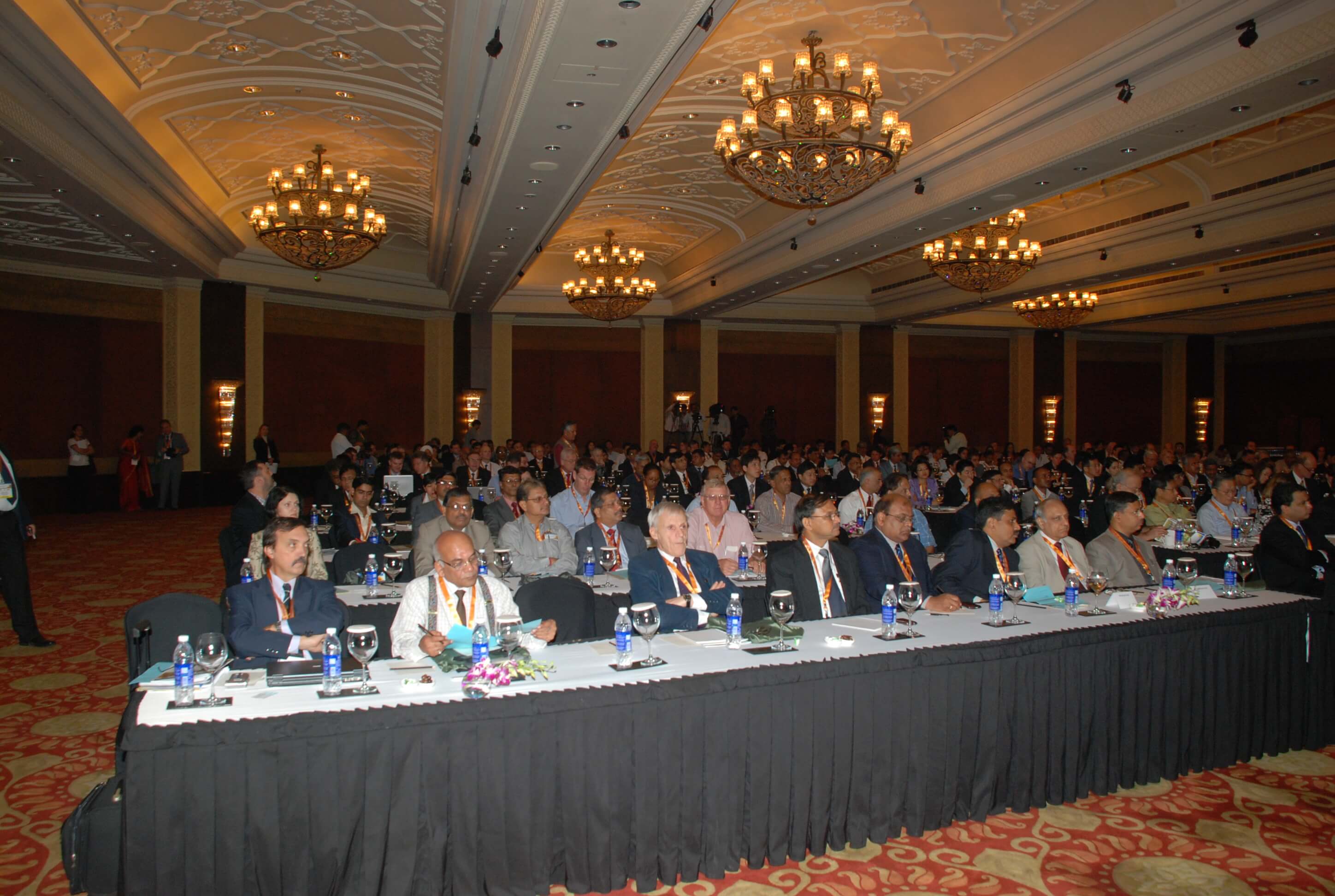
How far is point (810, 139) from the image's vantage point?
24.6 ft

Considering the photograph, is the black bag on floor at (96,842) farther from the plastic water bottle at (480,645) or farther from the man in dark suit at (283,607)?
the plastic water bottle at (480,645)

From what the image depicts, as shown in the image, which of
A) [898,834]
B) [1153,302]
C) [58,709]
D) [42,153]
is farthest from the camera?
[1153,302]

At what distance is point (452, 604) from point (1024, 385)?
2283 centimetres

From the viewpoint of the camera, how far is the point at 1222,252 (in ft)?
42.2

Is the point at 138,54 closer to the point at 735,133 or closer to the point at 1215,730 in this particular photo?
the point at 735,133

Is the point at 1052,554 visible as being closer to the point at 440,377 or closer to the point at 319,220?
the point at 319,220

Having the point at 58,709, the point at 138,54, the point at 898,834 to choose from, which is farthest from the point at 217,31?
the point at 898,834

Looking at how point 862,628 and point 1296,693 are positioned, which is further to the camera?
point 1296,693

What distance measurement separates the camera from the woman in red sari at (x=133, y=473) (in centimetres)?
1552

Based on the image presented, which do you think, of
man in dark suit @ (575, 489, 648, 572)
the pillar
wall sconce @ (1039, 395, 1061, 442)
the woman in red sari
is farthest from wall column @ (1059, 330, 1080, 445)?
the woman in red sari

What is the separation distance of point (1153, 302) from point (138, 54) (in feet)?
64.0

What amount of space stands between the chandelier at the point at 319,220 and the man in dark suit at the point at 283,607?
25.6 ft

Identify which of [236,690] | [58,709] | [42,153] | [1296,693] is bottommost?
[58,709]

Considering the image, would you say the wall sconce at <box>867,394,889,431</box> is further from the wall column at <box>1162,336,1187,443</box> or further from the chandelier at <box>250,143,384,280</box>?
the chandelier at <box>250,143,384,280</box>
